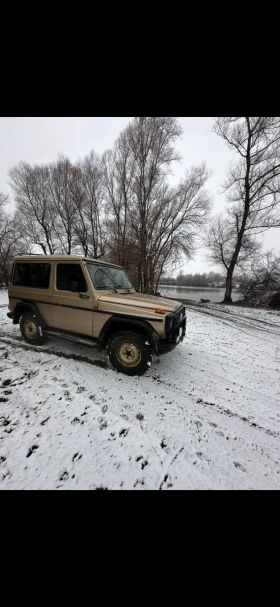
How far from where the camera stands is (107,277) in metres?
4.01

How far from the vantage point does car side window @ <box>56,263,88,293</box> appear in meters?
3.61

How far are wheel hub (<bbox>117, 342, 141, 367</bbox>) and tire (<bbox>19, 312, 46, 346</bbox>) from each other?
6.81 feet

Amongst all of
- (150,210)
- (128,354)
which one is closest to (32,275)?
(128,354)

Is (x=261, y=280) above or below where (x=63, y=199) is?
below

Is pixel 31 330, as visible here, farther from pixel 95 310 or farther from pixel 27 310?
pixel 95 310

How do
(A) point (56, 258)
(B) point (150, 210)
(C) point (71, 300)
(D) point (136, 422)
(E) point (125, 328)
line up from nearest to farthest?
(D) point (136, 422) → (E) point (125, 328) → (C) point (71, 300) → (A) point (56, 258) → (B) point (150, 210)

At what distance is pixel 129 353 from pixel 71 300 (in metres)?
1.53

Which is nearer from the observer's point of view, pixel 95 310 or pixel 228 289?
pixel 95 310

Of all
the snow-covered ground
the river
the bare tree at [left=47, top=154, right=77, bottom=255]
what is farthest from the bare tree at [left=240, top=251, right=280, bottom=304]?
the bare tree at [left=47, top=154, right=77, bottom=255]

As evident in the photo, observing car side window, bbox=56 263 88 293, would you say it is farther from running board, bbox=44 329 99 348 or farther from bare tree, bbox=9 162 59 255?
bare tree, bbox=9 162 59 255

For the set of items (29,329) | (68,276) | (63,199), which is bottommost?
(29,329)

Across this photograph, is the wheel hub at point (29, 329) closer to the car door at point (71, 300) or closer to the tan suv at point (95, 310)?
the tan suv at point (95, 310)

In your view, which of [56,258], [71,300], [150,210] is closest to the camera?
[71,300]
